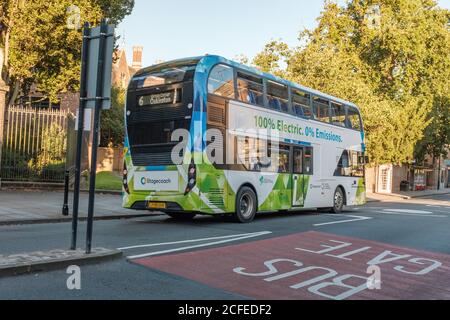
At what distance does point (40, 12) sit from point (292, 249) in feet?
54.0

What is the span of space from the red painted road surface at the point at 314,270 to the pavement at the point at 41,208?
18.2 ft

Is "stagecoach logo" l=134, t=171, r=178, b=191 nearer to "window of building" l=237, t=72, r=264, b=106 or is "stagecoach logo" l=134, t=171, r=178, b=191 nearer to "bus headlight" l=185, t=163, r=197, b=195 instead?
"bus headlight" l=185, t=163, r=197, b=195

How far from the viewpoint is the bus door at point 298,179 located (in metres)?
14.8

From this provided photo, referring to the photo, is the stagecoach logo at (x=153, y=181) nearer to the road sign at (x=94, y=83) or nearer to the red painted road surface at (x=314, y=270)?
the red painted road surface at (x=314, y=270)

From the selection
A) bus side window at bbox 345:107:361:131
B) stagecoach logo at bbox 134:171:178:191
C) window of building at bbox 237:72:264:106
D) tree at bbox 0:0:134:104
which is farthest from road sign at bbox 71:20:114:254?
tree at bbox 0:0:134:104

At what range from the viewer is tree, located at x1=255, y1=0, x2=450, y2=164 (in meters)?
38.9

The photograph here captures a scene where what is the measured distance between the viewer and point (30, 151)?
18859mm

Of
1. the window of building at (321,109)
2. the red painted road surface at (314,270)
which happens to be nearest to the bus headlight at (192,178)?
the red painted road surface at (314,270)

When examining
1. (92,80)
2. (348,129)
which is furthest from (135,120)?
(348,129)

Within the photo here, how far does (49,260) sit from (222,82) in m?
7.12

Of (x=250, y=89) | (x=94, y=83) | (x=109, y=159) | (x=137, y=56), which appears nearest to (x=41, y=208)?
(x=250, y=89)

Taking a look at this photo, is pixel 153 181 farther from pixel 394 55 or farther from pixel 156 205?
pixel 394 55

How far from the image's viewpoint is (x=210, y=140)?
447 inches
